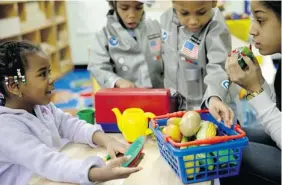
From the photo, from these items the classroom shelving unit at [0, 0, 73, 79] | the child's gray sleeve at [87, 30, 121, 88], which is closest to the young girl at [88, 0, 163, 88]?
the child's gray sleeve at [87, 30, 121, 88]

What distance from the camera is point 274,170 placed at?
103cm

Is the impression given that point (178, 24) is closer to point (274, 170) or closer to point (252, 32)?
point (252, 32)

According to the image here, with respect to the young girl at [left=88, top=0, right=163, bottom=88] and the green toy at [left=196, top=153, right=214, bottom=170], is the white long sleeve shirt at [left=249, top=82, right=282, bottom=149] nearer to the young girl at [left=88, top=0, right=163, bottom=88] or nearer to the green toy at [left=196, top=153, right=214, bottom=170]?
the green toy at [left=196, top=153, right=214, bottom=170]

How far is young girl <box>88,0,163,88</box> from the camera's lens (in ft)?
4.75

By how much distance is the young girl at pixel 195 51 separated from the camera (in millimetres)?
1193

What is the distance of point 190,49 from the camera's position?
133cm

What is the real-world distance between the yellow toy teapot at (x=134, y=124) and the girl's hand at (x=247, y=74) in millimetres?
265

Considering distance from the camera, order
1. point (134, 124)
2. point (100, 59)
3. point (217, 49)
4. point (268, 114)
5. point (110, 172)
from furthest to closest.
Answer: point (100, 59) → point (217, 49) → point (134, 124) → point (268, 114) → point (110, 172)

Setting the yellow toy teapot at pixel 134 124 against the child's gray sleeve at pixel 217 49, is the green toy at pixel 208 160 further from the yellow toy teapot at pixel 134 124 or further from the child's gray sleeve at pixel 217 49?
the child's gray sleeve at pixel 217 49

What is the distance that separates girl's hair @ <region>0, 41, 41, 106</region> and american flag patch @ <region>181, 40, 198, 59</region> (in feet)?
1.93

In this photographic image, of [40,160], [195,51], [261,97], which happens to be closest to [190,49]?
→ [195,51]

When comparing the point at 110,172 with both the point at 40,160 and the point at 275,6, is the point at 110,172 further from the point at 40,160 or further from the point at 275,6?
the point at 275,6

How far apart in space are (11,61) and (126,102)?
1.22 ft

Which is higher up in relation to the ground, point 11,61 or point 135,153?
point 11,61
